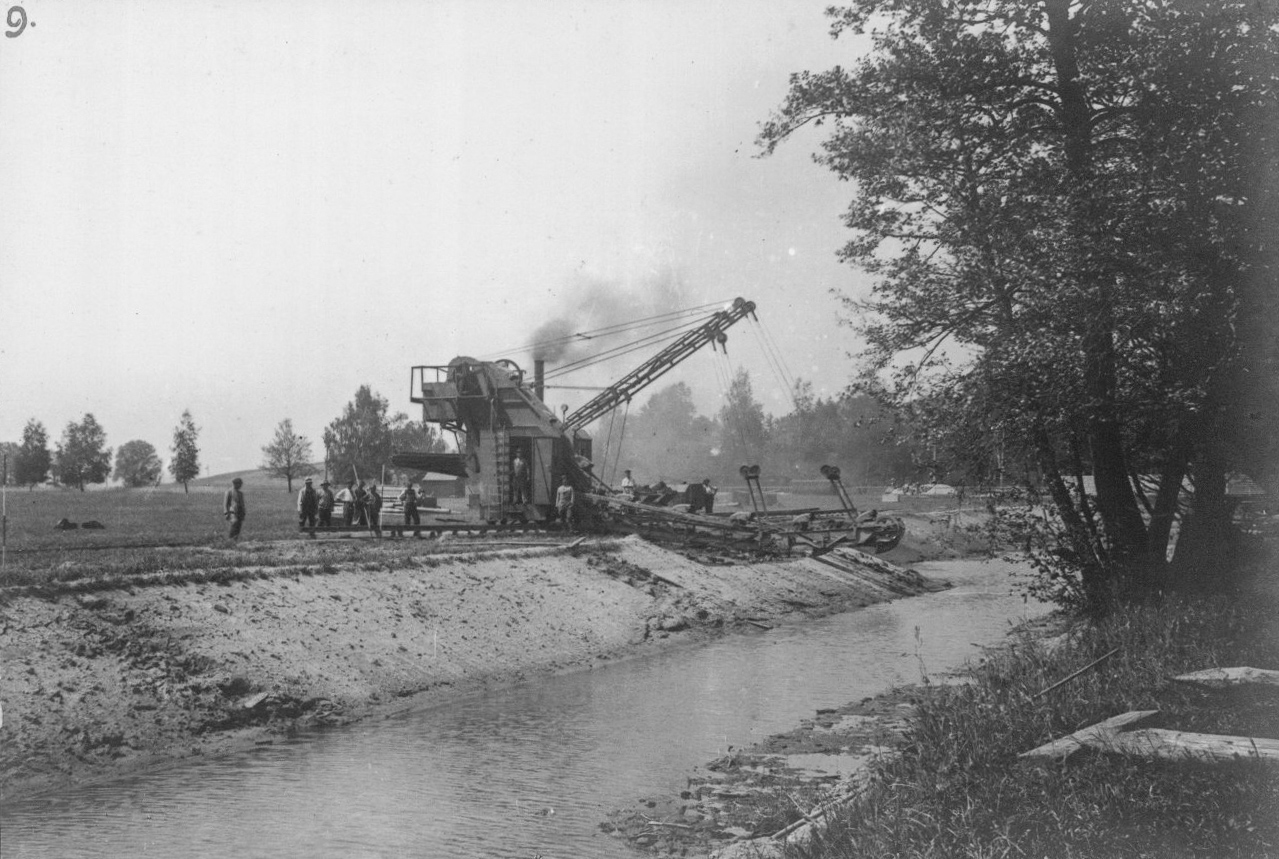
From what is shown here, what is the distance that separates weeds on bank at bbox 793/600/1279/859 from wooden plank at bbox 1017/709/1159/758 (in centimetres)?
11

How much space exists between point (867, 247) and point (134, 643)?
441 inches

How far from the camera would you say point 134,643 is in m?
12.2

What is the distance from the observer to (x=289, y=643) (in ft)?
45.3

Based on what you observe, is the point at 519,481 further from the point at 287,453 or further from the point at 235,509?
the point at 287,453

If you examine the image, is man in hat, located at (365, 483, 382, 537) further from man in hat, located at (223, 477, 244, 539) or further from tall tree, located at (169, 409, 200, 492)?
tall tree, located at (169, 409, 200, 492)

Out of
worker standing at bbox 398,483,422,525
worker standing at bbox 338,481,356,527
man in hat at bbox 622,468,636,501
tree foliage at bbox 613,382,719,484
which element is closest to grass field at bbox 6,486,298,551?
worker standing at bbox 338,481,356,527

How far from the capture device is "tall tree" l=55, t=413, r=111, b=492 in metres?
86.2

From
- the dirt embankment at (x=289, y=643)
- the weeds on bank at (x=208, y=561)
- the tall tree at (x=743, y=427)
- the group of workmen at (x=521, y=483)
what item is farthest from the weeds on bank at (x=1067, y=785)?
the tall tree at (x=743, y=427)

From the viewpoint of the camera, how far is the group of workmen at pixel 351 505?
2478 cm

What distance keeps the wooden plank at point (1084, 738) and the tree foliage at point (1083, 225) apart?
Answer: 17.8 feet

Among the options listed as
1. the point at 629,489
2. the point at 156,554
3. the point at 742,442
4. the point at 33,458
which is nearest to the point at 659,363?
the point at 629,489

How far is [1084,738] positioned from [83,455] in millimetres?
94725

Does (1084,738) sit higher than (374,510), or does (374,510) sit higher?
(374,510)

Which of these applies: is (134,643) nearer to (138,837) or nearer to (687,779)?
(138,837)
